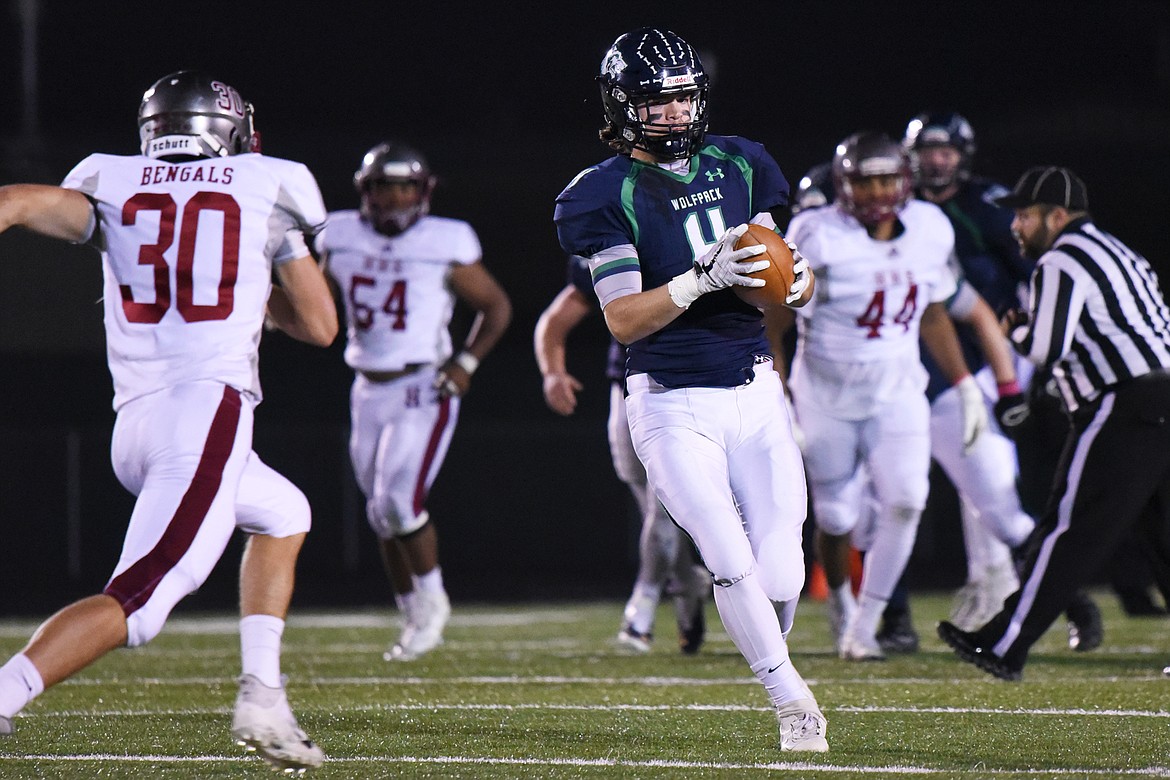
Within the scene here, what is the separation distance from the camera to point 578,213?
12.2 feet

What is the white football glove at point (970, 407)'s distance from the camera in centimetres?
597

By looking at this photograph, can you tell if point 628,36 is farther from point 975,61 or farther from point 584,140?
point 975,61

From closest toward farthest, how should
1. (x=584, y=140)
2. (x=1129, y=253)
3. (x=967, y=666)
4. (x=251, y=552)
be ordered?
(x=251, y=552) → (x=1129, y=253) → (x=967, y=666) → (x=584, y=140)

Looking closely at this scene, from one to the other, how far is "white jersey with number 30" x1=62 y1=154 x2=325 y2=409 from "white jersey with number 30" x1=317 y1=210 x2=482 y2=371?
2961 millimetres

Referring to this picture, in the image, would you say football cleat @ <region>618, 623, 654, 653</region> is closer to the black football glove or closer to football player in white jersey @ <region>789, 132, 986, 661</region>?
football player in white jersey @ <region>789, 132, 986, 661</region>

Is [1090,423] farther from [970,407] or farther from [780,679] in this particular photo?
[780,679]

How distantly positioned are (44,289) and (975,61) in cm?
744

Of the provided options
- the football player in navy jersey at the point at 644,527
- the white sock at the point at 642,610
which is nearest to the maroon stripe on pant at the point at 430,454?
the football player in navy jersey at the point at 644,527

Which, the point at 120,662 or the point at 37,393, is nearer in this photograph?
the point at 120,662

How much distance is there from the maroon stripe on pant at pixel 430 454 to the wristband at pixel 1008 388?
2069 millimetres

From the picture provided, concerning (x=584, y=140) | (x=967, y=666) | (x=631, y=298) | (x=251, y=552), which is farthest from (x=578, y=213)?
(x=584, y=140)

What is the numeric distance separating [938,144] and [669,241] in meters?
3.60

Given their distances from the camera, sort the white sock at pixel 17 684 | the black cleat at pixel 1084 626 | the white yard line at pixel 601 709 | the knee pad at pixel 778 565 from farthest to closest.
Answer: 1. the black cleat at pixel 1084 626
2. the white yard line at pixel 601 709
3. the knee pad at pixel 778 565
4. the white sock at pixel 17 684

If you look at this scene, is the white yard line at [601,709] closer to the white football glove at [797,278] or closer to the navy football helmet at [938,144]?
the white football glove at [797,278]
